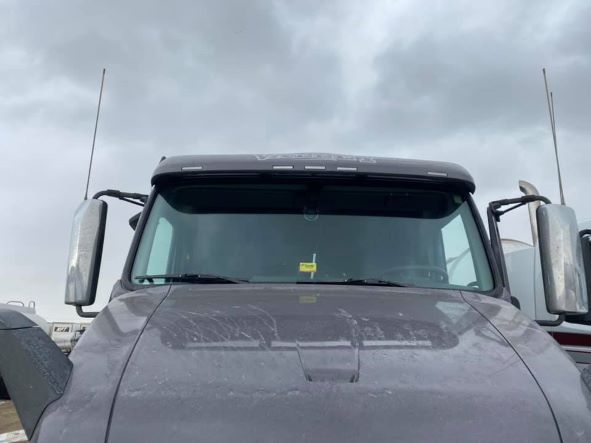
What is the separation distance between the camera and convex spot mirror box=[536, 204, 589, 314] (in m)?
3.05

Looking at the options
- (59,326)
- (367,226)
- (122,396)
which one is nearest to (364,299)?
(367,226)

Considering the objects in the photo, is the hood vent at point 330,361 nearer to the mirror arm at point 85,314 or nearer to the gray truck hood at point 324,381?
the gray truck hood at point 324,381

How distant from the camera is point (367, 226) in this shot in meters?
3.18

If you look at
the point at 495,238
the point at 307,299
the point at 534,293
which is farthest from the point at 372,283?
the point at 534,293

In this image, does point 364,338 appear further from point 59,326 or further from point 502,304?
point 59,326

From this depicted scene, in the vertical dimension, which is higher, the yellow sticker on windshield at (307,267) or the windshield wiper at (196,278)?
the yellow sticker on windshield at (307,267)

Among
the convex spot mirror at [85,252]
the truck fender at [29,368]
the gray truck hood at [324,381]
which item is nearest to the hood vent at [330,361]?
the gray truck hood at [324,381]

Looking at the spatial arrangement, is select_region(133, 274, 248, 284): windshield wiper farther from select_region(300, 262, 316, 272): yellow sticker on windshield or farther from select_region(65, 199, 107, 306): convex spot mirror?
select_region(65, 199, 107, 306): convex spot mirror

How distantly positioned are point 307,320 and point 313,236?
979 millimetres

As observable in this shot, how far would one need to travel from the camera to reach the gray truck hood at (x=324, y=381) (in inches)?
63.6

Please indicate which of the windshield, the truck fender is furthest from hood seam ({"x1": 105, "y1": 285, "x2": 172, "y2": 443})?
the windshield

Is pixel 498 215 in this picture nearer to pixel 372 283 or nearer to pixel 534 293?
pixel 372 283

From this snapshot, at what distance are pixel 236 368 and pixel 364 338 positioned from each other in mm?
446

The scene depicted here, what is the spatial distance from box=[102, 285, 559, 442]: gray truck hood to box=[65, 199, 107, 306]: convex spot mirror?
3.47 ft
